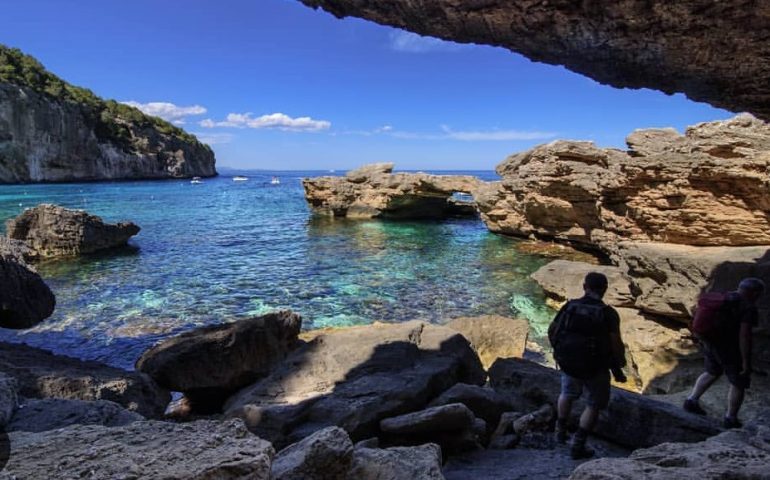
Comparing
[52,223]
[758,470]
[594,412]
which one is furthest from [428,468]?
[52,223]

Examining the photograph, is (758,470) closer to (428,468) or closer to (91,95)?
(428,468)

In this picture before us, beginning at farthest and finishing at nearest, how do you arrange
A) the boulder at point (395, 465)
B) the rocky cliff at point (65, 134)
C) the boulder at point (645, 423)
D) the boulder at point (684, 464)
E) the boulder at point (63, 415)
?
the rocky cliff at point (65, 134), the boulder at point (645, 423), the boulder at point (63, 415), the boulder at point (395, 465), the boulder at point (684, 464)

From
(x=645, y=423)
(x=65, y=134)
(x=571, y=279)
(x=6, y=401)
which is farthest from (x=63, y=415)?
(x=65, y=134)

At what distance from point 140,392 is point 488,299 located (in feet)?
42.5

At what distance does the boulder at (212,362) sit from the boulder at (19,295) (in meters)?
2.09

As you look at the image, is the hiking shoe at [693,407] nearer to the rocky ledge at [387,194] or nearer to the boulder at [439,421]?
the boulder at [439,421]

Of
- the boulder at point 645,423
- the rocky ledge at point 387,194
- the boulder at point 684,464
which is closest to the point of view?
the boulder at point 684,464

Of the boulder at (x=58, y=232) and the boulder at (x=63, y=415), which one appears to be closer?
the boulder at (x=63, y=415)

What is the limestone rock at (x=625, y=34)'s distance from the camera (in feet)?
14.9

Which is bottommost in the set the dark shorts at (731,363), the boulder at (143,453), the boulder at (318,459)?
the dark shorts at (731,363)

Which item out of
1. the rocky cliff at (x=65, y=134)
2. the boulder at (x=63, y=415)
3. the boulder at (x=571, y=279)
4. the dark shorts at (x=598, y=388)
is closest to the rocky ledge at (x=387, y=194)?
the boulder at (x=571, y=279)

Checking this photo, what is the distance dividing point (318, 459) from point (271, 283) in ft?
56.1

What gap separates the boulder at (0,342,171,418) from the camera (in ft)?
19.7

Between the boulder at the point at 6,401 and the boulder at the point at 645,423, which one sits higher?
the boulder at the point at 6,401
